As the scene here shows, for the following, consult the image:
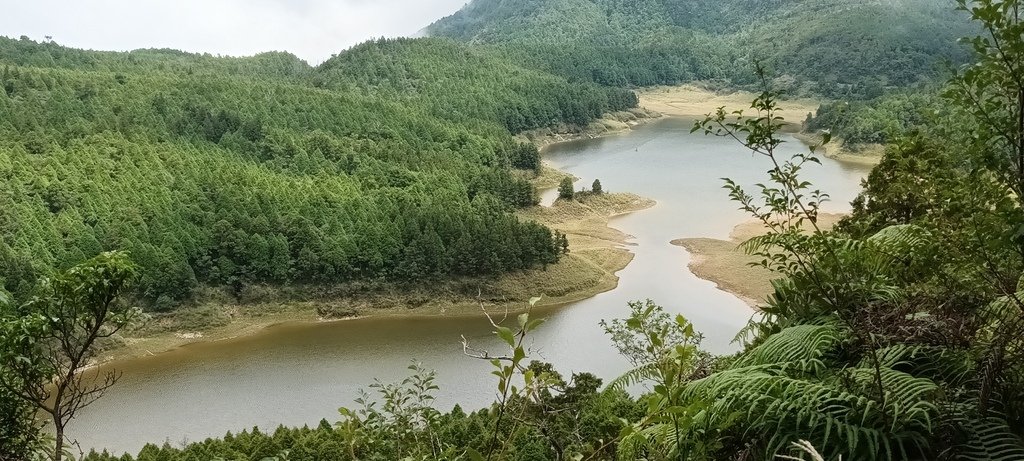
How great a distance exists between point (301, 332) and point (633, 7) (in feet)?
468

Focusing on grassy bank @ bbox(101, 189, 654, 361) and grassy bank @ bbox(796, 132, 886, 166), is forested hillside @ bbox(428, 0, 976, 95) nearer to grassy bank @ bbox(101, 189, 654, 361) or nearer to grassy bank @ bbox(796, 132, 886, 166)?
grassy bank @ bbox(796, 132, 886, 166)

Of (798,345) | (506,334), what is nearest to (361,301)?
(798,345)

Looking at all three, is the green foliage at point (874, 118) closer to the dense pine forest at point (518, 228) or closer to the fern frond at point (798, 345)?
the dense pine forest at point (518, 228)

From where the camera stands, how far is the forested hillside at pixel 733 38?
8794 cm

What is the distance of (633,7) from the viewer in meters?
156

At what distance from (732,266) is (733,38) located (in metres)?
109

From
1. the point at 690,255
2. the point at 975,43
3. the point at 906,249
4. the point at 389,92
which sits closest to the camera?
the point at 975,43

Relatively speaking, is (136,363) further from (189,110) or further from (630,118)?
(630,118)

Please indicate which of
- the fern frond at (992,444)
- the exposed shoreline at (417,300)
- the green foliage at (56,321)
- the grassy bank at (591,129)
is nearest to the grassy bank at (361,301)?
the exposed shoreline at (417,300)

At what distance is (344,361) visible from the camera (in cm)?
2408

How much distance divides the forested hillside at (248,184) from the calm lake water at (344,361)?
12.8ft

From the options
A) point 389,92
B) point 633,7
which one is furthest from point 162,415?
point 633,7

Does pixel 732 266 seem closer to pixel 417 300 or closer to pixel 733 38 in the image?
pixel 417 300

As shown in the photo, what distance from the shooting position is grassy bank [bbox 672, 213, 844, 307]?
1124 inches
